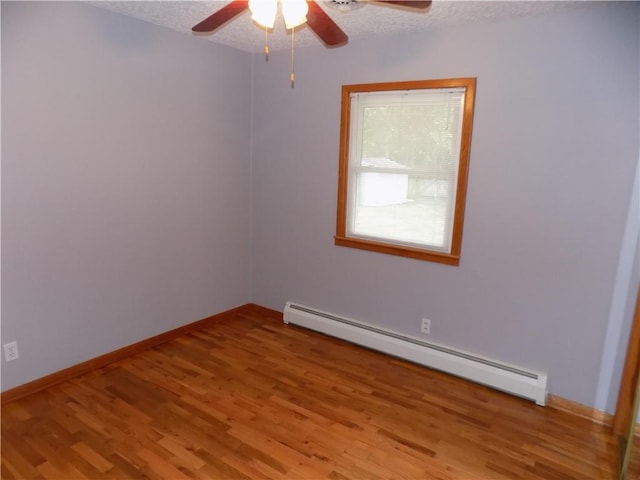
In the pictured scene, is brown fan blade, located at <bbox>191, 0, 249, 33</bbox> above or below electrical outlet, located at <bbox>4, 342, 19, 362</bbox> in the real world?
above

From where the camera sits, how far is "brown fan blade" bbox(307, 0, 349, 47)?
194 cm

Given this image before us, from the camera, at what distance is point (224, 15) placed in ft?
6.61

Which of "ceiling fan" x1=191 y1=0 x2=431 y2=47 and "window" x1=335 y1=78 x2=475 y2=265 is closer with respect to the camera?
"ceiling fan" x1=191 y1=0 x2=431 y2=47

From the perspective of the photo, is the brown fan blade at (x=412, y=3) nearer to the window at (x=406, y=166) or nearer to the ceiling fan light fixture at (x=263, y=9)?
the ceiling fan light fixture at (x=263, y=9)

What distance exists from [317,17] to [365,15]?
87cm

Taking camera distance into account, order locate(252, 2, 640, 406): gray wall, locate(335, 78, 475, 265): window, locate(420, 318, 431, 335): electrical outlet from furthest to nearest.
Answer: locate(420, 318, 431, 335): electrical outlet → locate(335, 78, 475, 265): window → locate(252, 2, 640, 406): gray wall

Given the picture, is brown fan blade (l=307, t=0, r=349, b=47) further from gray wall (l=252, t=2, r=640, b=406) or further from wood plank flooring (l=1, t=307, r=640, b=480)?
wood plank flooring (l=1, t=307, r=640, b=480)

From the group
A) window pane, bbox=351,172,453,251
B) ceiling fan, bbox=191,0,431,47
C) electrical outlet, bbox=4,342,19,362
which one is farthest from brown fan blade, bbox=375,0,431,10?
electrical outlet, bbox=4,342,19,362

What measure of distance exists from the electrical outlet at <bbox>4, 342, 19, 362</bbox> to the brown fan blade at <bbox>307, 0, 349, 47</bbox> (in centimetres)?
250

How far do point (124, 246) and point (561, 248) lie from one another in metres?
2.94

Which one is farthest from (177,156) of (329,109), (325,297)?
(325,297)

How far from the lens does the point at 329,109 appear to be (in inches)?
135

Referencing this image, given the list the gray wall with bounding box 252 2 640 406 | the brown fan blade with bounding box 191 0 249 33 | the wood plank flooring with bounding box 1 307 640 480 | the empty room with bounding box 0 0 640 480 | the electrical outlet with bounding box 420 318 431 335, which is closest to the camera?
the brown fan blade with bounding box 191 0 249 33

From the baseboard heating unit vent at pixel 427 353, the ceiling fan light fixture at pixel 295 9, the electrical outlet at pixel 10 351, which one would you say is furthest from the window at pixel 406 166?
the electrical outlet at pixel 10 351
